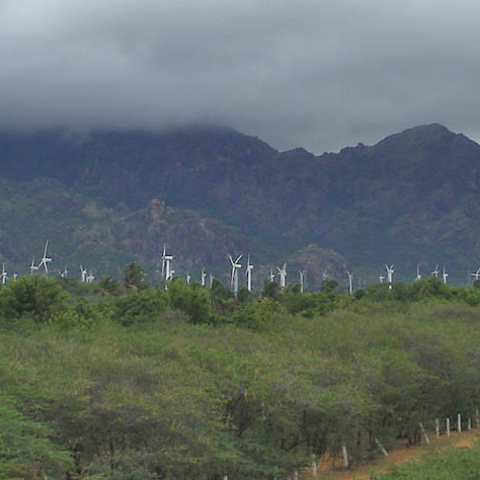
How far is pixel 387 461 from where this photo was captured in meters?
36.2

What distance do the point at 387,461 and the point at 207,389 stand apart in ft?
40.3

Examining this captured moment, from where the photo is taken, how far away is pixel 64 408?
25359 millimetres

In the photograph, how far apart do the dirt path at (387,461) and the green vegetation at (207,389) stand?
3.14 ft

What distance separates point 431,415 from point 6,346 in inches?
918

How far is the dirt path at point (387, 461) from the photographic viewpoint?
33.5 meters

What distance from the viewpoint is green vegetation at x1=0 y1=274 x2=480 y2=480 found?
25.0 meters

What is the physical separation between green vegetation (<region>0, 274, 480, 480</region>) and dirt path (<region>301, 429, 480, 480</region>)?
37.6 inches

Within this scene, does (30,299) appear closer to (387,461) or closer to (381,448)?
(381,448)

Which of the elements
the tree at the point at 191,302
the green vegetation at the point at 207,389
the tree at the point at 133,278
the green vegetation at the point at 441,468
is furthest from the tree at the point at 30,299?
the tree at the point at 133,278

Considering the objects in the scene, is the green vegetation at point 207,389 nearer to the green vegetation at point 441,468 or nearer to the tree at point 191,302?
the green vegetation at point 441,468

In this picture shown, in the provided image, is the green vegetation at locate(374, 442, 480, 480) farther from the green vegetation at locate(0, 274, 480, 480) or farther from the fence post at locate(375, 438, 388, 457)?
the fence post at locate(375, 438, 388, 457)

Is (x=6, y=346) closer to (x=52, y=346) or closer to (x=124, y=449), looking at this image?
(x=52, y=346)

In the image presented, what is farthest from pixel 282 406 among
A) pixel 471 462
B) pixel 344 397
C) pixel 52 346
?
pixel 52 346

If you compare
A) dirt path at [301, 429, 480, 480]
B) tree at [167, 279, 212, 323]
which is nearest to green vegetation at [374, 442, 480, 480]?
→ dirt path at [301, 429, 480, 480]
